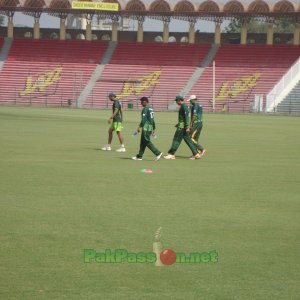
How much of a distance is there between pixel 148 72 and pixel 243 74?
26.6ft

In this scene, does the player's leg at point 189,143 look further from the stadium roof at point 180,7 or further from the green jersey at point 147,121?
the stadium roof at point 180,7

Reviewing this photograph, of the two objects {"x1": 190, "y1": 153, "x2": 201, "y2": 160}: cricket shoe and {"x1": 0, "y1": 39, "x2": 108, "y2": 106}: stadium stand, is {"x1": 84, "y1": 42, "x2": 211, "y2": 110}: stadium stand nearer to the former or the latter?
{"x1": 0, "y1": 39, "x2": 108, "y2": 106}: stadium stand

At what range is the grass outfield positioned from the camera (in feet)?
24.4

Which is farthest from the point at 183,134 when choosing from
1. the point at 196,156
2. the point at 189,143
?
the point at 196,156

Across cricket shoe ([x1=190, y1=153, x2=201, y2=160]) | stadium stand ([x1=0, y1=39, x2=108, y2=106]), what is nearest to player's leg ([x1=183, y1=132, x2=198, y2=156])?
cricket shoe ([x1=190, y1=153, x2=201, y2=160])

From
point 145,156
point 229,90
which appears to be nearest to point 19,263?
point 145,156

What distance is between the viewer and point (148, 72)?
70.8 metres

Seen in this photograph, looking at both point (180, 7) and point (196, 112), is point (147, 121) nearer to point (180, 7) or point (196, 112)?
point (196, 112)

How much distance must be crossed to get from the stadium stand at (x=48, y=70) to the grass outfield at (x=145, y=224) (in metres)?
48.8

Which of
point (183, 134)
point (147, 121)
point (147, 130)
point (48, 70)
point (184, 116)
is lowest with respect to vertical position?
point (183, 134)

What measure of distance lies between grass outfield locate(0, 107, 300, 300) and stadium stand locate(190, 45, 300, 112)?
44117 mm

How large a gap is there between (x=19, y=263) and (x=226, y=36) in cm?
7076

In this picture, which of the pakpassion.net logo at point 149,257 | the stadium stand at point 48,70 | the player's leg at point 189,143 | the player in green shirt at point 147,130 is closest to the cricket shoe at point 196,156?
the player's leg at point 189,143

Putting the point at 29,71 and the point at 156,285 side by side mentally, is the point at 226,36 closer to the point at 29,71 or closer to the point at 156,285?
the point at 29,71
